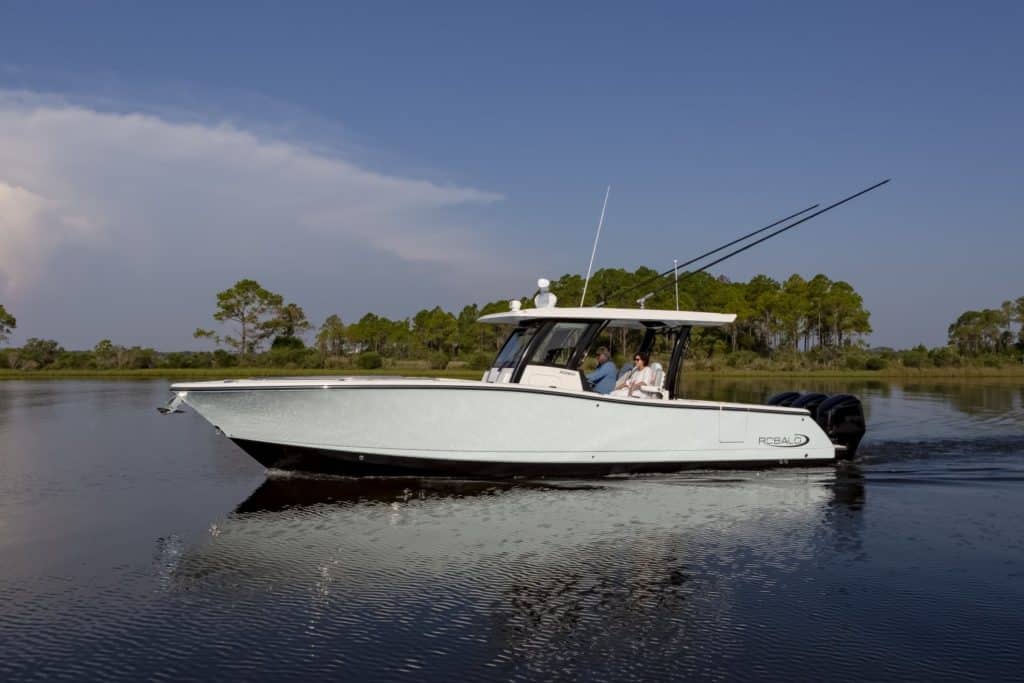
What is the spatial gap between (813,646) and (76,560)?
6580mm

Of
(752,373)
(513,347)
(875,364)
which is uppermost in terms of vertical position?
(875,364)

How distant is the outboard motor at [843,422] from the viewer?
48.5 ft

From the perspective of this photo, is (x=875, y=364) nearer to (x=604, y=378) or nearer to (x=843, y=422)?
(x=843, y=422)

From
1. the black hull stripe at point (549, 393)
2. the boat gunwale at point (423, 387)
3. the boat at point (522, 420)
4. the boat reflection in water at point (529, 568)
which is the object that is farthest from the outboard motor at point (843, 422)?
the boat gunwale at point (423, 387)

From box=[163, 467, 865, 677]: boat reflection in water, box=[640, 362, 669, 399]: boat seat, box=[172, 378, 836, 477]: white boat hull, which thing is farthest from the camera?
box=[640, 362, 669, 399]: boat seat

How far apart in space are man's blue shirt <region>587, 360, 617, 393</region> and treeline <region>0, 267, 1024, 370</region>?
40.8 meters

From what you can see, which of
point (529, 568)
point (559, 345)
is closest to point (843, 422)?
point (559, 345)

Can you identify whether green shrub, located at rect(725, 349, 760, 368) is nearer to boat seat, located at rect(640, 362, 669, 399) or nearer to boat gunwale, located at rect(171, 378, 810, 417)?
boat seat, located at rect(640, 362, 669, 399)

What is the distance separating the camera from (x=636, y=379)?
13.8 meters

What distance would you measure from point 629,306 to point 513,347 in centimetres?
5693

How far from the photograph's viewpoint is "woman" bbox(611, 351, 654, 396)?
13.7m

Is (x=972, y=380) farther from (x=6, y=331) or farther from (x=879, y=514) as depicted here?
(x=6, y=331)

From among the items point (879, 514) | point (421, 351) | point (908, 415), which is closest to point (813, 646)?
point (879, 514)

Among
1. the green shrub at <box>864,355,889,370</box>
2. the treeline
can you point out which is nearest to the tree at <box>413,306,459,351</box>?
the treeline
